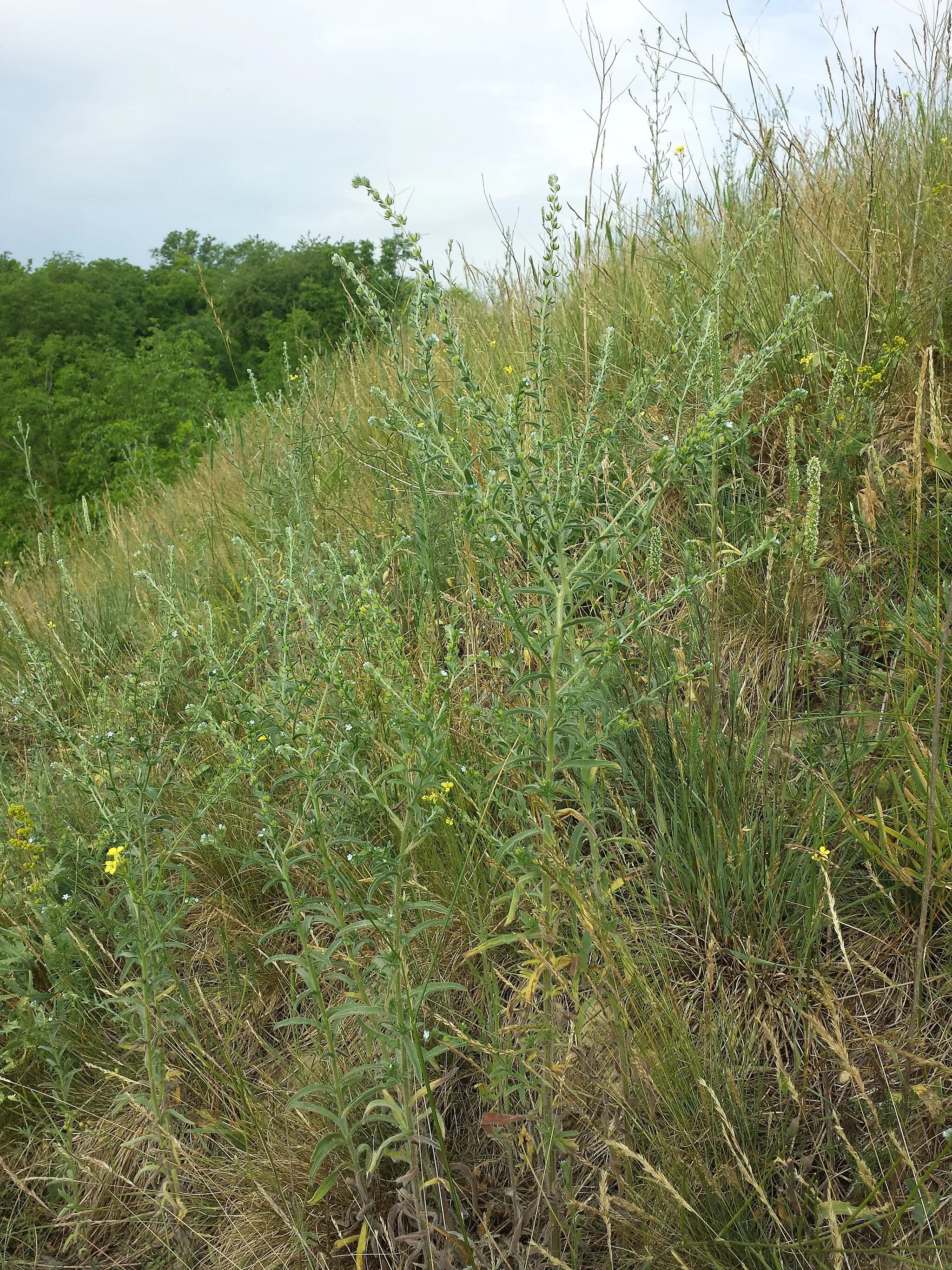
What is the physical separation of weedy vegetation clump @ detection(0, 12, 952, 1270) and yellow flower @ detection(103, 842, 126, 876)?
0.08 m

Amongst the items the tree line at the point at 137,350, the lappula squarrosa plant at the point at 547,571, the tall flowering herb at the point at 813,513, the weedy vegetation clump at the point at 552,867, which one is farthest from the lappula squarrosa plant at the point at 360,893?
the tree line at the point at 137,350

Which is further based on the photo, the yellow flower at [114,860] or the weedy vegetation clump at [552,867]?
the yellow flower at [114,860]

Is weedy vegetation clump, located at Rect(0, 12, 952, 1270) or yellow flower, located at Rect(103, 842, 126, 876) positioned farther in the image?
yellow flower, located at Rect(103, 842, 126, 876)

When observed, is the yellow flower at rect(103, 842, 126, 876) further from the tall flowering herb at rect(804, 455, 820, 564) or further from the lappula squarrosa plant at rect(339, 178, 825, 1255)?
the tall flowering herb at rect(804, 455, 820, 564)

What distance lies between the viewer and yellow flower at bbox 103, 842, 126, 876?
172cm

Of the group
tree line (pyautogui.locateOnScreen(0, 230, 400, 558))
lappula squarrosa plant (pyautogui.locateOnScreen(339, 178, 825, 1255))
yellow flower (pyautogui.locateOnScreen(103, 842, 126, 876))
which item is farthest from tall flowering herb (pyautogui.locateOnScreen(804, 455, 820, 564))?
tree line (pyautogui.locateOnScreen(0, 230, 400, 558))

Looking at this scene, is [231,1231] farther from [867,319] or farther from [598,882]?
[867,319]

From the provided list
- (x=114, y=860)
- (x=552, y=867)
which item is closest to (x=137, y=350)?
(x=114, y=860)

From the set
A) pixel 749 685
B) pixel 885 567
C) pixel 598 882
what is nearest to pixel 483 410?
pixel 598 882

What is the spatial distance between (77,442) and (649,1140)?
16.8m

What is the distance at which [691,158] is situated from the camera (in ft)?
12.7

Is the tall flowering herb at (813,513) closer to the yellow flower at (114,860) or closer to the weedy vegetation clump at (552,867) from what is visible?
the weedy vegetation clump at (552,867)

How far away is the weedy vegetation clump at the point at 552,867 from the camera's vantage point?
58.1 inches

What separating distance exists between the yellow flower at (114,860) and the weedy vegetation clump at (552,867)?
0.08 meters
